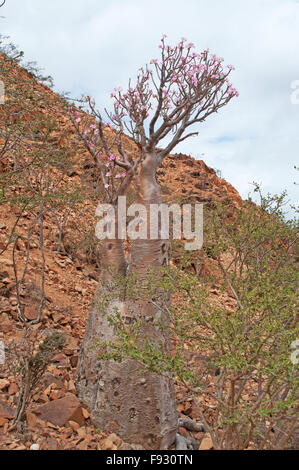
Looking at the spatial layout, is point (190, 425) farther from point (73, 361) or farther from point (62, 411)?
point (73, 361)

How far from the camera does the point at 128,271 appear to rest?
402 centimetres

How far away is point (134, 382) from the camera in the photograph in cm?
339

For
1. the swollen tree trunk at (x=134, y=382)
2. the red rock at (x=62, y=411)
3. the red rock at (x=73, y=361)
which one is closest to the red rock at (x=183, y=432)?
the swollen tree trunk at (x=134, y=382)

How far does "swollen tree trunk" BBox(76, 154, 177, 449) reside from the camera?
3.34 m

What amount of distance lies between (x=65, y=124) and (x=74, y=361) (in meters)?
11.0

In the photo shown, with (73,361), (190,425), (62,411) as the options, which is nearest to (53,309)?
(73,361)

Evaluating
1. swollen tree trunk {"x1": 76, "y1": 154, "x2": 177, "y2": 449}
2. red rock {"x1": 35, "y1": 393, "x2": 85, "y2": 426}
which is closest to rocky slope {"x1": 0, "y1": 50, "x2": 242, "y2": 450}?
red rock {"x1": 35, "y1": 393, "x2": 85, "y2": 426}

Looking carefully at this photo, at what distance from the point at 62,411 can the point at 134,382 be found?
744 millimetres

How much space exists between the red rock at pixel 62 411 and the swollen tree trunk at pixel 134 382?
147 mm

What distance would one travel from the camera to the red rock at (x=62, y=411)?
3363mm

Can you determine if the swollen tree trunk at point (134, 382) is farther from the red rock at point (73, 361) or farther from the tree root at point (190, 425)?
the red rock at point (73, 361)

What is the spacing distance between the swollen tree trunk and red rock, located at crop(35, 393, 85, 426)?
0.48ft

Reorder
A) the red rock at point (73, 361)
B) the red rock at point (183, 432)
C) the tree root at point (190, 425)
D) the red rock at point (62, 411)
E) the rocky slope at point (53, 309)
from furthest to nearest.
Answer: the red rock at point (73, 361) → the tree root at point (190, 425) → the red rock at point (183, 432) → the red rock at point (62, 411) → the rocky slope at point (53, 309)

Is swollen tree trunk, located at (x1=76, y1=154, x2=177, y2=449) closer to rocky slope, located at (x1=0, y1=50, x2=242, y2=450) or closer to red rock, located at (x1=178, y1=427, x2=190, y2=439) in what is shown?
rocky slope, located at (x1=0, y1=50, x2=242, y2=450)
